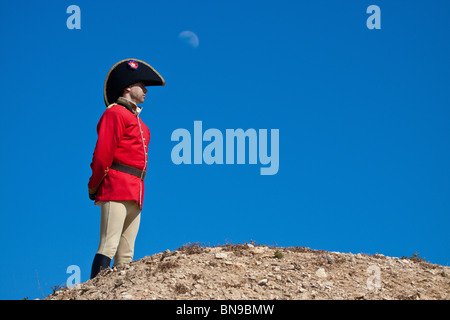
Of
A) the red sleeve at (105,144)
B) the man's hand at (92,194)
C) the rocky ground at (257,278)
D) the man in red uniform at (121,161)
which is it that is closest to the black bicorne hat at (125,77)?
the man in red uniform at (121,161)

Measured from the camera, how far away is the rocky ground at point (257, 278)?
6.49 meters

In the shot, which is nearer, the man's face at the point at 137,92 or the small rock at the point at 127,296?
the small rock at the point at 127,296

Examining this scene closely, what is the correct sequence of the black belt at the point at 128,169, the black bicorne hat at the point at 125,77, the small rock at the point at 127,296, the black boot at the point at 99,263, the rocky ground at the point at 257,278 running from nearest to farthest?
the small rock at the point at 127,296, the rocky ground at the point at 257,278, the black boot at the point at 99,263, the black belt at the point at 128,169, the black bicorne hat at the point at 125,77

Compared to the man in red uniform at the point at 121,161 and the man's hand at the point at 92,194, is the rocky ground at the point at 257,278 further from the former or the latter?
the man's hand at the point at 92,194

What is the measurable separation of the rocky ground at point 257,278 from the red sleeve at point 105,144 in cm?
156

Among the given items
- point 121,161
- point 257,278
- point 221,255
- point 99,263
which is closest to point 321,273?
point 257,278

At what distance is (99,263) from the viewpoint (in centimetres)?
745

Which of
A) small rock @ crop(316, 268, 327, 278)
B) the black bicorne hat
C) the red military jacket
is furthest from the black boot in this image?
small rock @ crop(316, 268, 327, 278)

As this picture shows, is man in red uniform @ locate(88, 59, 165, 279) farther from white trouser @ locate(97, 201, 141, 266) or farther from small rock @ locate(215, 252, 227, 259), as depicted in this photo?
small rock @ locate(215, 252, 227, 259)

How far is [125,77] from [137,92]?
1.09 ft
